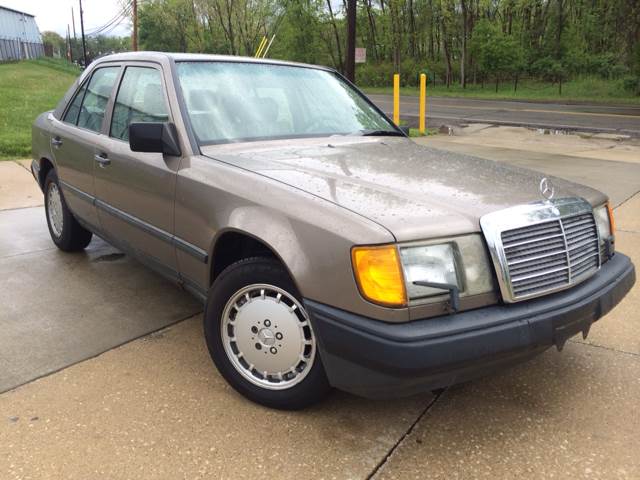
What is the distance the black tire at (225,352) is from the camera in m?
2.47

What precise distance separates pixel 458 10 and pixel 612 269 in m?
42.8

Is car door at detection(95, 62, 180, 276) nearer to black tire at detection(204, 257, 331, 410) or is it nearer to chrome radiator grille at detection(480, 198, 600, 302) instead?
black tire at detection(204, 257, 331, 410)

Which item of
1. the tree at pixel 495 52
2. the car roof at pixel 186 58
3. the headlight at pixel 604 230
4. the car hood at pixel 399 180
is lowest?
the headlight at pixel 604 230

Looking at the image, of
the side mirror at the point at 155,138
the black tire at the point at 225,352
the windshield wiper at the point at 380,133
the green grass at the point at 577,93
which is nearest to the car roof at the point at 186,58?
the side mirror at the point at 155,138

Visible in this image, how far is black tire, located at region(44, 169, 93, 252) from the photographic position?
471 centimetres

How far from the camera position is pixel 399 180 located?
265 cm

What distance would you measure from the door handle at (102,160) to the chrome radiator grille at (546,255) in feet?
8.25

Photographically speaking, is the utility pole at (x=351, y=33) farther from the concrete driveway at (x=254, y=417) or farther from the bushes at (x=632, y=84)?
A: the bushes at (x=632, y=84)

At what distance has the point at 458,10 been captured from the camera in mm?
41500

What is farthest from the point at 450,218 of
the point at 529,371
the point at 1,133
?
the point at 1,133

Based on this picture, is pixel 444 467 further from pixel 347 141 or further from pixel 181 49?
pixel 181 49

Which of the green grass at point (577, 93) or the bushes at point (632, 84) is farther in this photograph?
the green grass at point (577, 93)

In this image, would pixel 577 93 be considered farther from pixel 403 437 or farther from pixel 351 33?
pixel 403 437

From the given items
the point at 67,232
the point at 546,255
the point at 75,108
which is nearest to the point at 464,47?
the point at 75,108
